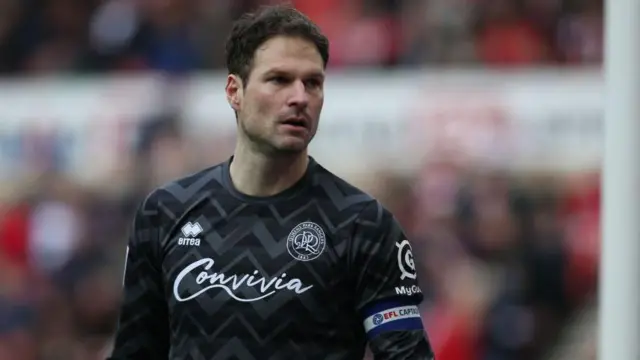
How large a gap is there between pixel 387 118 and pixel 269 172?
17.9 ft

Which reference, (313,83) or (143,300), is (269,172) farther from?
(143,300)

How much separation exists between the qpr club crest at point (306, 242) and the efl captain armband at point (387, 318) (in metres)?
0.20

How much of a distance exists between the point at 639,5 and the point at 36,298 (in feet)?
22.5

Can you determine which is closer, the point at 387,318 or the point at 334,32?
the point at 387,318

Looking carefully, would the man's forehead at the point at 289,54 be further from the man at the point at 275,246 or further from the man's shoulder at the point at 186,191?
the man's shoulder at the point at 186,191

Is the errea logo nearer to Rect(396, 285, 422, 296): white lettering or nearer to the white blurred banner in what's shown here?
Rect(396, 285, 422, 296): white lettering

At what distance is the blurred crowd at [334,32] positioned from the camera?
9.72 metres

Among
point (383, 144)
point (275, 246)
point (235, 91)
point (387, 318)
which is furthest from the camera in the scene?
point (383, 144)

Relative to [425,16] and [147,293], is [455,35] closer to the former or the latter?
[425,16]

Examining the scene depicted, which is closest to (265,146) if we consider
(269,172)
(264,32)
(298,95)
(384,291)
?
(269,172)

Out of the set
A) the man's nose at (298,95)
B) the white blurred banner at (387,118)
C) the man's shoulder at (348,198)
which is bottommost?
the white blurred banner at (387,118)

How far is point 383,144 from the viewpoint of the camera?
950 centimetres

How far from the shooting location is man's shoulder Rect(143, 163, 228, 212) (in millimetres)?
4176

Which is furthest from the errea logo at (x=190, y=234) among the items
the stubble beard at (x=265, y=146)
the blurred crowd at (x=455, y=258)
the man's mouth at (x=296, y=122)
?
the blurred crowd at (x=455, y=258)
